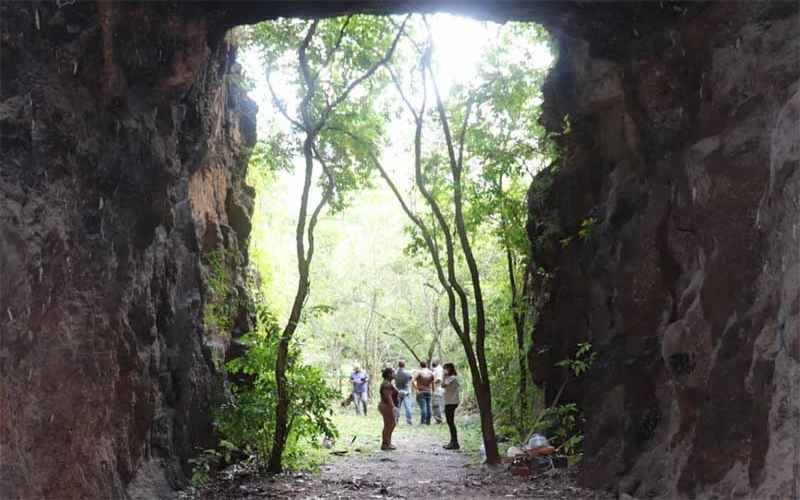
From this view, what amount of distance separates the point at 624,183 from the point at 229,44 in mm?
6491

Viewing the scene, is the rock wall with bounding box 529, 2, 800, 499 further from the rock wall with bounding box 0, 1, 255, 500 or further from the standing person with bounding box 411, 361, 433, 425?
the standing person with bounding box 411, 361, 433, 425

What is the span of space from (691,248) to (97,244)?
6.63m

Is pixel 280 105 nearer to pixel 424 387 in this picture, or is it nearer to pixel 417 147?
pixel 417 147

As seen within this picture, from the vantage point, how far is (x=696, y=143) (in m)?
7.74

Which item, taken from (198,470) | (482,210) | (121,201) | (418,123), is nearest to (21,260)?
(121,201)

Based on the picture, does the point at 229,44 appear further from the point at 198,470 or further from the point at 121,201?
the point at 198,470

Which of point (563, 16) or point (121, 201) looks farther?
point (563, 16)

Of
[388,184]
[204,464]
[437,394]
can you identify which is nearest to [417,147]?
[388,184]

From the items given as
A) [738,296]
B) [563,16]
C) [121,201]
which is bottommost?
[738,296]

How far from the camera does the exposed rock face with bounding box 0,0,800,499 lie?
6023 mm

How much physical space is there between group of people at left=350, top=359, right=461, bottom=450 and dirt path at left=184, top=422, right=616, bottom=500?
1315mm

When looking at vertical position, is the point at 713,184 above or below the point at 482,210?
below

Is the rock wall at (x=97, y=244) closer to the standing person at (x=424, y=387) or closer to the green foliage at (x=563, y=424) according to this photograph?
the green foliage at (x=563, y=424)

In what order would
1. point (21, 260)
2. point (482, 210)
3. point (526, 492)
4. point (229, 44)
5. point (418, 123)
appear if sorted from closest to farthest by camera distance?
point (21, 260), point (526, 492), point (229, 44), point (418, 123), point (482, 210)
